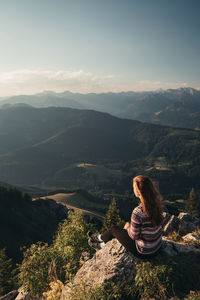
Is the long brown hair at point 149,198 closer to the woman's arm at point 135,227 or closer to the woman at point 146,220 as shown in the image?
the woman at point 146,220

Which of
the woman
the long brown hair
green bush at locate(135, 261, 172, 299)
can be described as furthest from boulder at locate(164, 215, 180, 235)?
the long brown hair

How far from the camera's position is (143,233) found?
7215 mm

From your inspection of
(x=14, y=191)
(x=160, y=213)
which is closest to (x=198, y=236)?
(x=160, y=213)

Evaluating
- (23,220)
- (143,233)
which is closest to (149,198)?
(143,233)

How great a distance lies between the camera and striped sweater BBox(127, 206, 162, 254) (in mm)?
7078

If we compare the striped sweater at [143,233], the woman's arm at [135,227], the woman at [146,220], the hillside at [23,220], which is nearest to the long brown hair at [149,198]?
the woman at [146,220]

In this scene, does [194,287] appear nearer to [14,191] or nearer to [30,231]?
[30,231]

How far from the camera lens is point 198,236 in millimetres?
11008

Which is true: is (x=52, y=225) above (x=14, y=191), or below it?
below

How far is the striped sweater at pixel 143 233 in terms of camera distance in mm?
7078

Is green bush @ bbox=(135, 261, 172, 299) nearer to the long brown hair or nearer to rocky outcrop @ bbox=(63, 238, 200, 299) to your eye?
rocky outcrop @ bbox=(63, 238, 200, 299)

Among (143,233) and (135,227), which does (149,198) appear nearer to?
(135,227)

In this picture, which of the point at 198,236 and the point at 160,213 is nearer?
the point at 160,213

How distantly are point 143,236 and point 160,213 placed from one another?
3.54ft
